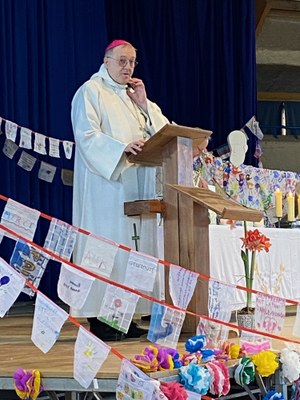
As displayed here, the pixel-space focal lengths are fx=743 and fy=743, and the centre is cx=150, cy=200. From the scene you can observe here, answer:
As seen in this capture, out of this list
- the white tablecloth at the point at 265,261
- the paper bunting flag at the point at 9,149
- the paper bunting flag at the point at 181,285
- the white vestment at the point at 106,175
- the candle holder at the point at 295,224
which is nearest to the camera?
the paper bunting flag at the point at 181,285

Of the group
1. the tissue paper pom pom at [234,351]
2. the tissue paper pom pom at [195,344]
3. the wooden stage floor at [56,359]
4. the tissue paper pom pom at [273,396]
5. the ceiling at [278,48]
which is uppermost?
the ceiling at [278,48]

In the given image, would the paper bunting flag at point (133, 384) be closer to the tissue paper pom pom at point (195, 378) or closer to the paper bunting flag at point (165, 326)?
the tissue paper pom pom at point (195, 378)

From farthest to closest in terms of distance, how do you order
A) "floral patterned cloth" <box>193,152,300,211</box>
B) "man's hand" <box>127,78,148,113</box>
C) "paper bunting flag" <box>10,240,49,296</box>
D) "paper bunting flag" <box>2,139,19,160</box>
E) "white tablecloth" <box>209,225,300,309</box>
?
1. "floral patterned cloth" <box>193,152,300,211</box>
2. "paper bunting flag" <box>2,139,19,160</box>
3. "white tablecloth" <box>209,225,300,309</box>
4. "man's hand" <box>127,78,148,113</box>
5. "paper bunting flag" <box>10,240,49,296</box>

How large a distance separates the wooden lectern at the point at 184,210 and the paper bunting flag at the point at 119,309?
1.56 feet

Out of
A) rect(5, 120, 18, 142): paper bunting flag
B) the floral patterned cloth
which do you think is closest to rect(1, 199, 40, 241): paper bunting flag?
rect(5, 120, 18, 142): paper bunting flag

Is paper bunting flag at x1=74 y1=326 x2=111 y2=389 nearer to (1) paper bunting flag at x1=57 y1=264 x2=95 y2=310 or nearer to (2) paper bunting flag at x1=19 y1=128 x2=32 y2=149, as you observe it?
(1) paper bunting flag at x1=57 y1=264 x2=95 y2=310

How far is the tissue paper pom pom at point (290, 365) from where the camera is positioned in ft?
8.24

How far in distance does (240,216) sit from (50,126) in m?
3.25

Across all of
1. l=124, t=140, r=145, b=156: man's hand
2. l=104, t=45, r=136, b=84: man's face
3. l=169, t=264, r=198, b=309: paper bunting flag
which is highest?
l=104, t=45, r=136, b=84: man's face

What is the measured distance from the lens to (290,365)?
8.27ft

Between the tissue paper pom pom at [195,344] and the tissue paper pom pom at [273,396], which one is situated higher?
the tissue paper pom pom at [195,344]

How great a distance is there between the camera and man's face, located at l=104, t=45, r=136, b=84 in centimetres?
326

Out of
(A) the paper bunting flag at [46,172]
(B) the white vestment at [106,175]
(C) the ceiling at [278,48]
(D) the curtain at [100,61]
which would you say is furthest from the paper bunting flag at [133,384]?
(C) the ceiling at [278,48]

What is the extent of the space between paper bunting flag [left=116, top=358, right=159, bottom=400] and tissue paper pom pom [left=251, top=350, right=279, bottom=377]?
19.0 inches
